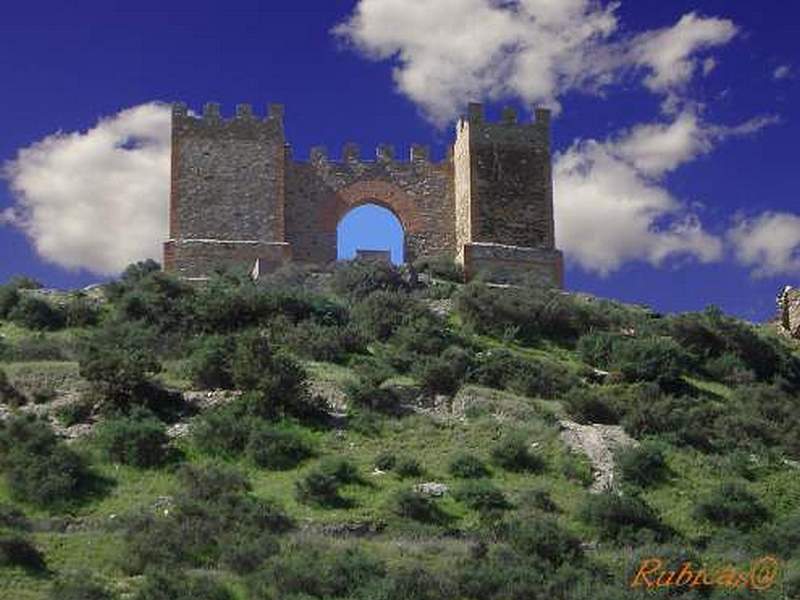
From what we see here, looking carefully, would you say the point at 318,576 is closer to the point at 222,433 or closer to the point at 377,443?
the point at 222,433

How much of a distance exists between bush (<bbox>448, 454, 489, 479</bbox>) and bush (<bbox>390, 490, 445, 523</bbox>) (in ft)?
5.27

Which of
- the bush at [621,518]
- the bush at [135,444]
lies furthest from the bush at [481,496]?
the bush at [135,444]

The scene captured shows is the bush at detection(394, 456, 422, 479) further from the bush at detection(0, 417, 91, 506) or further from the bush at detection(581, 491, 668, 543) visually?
the bush at detection(0, 417, 91, 506)

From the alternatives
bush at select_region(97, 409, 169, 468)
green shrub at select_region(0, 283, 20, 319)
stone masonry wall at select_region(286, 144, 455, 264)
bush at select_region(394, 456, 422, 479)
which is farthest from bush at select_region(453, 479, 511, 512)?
stone masonry wall at select_region(286, 144, 455, 264)

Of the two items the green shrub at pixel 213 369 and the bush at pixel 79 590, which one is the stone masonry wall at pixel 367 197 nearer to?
the green shrub at pixel 213 369

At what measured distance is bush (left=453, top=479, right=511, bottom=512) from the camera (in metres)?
21.4

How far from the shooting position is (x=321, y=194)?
124 feet

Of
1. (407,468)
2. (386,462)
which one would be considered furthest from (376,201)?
(407,468)

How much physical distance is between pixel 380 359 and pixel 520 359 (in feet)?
10.3

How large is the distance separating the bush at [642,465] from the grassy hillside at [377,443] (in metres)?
0.06

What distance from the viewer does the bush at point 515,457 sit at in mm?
23312

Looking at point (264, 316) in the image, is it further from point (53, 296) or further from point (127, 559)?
point (127, 559)

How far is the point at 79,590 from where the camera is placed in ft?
53.1

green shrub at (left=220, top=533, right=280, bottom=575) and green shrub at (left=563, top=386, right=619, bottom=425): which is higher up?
green shrub at (left=563, top=386, right=619, bottom=425)
